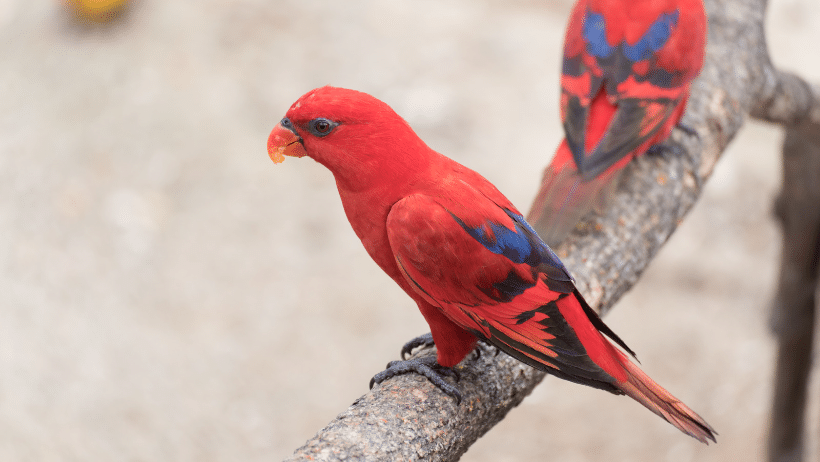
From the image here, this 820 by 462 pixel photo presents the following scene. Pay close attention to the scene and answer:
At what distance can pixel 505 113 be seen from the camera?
4.89 m

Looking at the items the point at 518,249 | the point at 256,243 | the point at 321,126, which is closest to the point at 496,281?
the point at 518,249

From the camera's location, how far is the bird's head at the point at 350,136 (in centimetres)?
117

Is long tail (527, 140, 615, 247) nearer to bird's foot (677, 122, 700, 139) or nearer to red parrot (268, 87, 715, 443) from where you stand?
red parrot (268, 87, 715, 443)

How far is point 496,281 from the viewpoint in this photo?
1190mm

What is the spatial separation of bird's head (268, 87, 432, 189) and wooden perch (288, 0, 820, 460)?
42cm

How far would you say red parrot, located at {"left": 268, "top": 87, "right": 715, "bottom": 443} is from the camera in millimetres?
1170

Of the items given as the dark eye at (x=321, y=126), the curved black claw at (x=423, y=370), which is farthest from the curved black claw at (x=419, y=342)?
the dark eye at (x=321, y=126)

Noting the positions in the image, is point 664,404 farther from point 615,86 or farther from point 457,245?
point 615,86

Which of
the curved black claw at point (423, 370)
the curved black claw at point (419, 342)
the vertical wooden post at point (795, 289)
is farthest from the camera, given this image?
the vertical wooden post at point (795, 289)

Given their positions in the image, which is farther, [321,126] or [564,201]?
[564,201]

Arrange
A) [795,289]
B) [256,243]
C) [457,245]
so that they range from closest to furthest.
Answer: [457,245] < [795,289] < [256,243]

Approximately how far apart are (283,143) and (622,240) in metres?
0.93

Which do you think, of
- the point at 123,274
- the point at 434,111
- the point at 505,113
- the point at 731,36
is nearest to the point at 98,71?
the point at 123,274

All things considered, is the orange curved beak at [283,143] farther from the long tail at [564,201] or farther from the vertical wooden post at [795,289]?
the vertical wooden post at [795,289]
